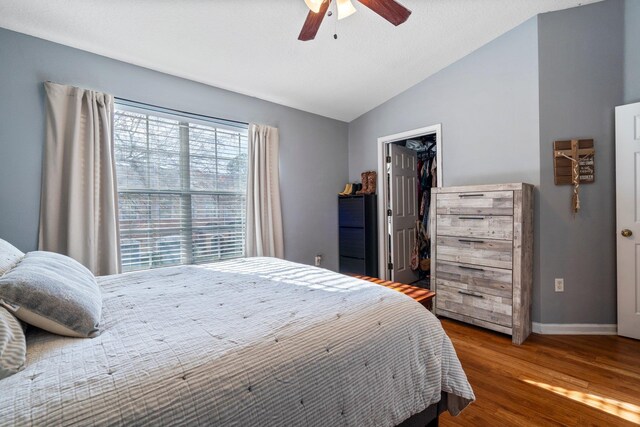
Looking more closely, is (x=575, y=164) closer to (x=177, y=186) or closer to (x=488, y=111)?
(x=488, y=111)

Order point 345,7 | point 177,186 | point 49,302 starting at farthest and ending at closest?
Answer: point 177,186, point 345,7, point 49,302

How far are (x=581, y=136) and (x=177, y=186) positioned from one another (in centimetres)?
364

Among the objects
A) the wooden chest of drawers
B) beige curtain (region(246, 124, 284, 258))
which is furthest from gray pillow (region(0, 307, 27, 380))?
the wooden chest of drawers

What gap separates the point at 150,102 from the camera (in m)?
2.54

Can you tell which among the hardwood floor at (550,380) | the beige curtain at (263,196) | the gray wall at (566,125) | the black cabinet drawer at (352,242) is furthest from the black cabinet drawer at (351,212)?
the hardwood floor at (550,380)

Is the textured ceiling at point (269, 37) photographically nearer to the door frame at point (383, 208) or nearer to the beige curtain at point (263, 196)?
the beige curtain at point (263, 196)

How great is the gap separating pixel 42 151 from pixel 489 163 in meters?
3.76

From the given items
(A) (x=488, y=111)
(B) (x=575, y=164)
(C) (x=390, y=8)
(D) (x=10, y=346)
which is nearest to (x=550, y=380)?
(B) (x=575, y=164)

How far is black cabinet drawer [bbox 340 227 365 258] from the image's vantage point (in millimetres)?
3709

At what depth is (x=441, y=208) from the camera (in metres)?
2.76

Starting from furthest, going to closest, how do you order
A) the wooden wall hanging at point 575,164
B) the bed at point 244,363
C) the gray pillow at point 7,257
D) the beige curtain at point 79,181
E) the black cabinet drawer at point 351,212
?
the black cabinet drawer at point 351,212
the wooden wall hanging at point 575,164
the beige curtain at point 79,181
the gray pillow at point 7,257
the bed at point 244,363

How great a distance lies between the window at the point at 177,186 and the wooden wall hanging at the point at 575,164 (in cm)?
298

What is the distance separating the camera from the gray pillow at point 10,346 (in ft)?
2.21

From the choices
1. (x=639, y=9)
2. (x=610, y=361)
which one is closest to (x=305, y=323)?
(x=610, y=361)
